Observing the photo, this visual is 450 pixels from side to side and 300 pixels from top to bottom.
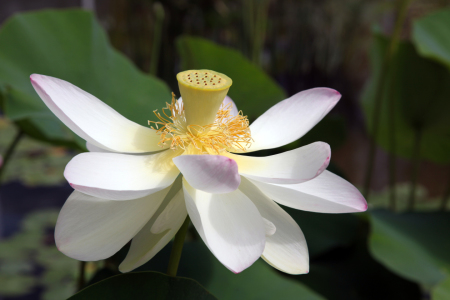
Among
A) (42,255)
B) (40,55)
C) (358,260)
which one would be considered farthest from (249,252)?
(42,255)

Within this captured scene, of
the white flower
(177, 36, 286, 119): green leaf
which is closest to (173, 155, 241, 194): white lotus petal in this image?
the white flower

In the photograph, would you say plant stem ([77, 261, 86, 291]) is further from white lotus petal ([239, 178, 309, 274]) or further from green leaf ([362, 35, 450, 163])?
green leaf ([362, 35, 450, 163])

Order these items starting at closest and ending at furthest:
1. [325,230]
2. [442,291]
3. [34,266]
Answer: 1. [442,291]
2. [325,230]
3. [34,266]

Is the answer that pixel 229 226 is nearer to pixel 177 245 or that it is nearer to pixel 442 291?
pixel 177 245

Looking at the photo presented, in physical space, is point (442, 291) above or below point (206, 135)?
below

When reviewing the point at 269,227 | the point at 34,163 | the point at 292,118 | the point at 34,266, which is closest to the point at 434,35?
the point at 292,118

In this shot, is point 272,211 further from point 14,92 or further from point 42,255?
point 42,255

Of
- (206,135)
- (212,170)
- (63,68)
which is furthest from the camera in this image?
(63,68)
